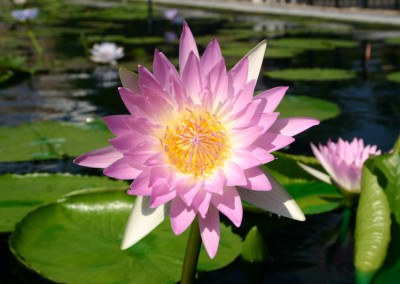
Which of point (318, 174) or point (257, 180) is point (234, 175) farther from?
point (318, 174)

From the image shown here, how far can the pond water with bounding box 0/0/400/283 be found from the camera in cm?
145

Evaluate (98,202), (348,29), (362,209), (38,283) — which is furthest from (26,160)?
(348,29)

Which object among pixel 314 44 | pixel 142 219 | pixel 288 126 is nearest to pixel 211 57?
pixel 288 126

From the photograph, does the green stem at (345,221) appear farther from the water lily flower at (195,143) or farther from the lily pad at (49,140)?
the lily pad at (49,140)

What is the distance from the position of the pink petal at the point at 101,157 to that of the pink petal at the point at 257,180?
0.64 feet

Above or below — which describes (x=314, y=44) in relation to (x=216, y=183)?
below

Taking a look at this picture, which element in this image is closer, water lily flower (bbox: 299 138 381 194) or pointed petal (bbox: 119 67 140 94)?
pointed petal (bbox: 119 67 140 94)

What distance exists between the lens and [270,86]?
12.9 feet

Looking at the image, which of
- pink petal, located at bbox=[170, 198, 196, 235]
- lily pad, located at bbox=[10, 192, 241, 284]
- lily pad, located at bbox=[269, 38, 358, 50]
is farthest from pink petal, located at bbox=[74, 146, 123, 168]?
lily pad, located at bbox=[269, 38, 358, 50]

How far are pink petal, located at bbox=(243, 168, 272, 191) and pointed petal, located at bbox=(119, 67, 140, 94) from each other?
21cm

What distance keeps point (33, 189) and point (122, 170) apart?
100cm

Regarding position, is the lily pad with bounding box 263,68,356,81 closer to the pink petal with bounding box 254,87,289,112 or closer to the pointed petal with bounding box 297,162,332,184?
the pointed petal with bounding box 297,162,332,184

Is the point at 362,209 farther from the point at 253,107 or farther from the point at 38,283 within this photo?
the point at 38,283

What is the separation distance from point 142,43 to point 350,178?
195 inches
